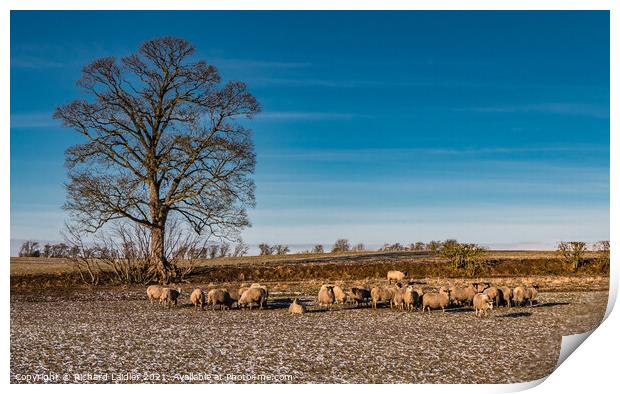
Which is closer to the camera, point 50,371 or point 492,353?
point 50,371

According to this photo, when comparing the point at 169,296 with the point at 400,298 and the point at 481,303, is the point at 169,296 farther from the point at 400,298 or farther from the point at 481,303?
the point at 481,303

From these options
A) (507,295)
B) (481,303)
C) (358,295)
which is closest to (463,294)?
(507,295)

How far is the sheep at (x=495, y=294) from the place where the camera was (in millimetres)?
23916

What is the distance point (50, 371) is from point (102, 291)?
789 inches

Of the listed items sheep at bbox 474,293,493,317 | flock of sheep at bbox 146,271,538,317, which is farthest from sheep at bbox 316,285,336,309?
sheep at bbox 474,293,493,317

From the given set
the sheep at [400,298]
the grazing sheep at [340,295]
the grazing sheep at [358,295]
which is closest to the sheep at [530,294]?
the sheep at [400,298]

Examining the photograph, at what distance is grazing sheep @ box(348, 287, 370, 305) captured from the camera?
82.0 feet

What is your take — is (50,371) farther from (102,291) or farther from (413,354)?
(102,291)

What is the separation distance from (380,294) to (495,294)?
15.0 ft

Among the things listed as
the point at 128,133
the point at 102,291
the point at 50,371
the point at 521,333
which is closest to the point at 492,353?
the point at 521,333

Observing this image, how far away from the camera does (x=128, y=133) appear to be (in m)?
38.1

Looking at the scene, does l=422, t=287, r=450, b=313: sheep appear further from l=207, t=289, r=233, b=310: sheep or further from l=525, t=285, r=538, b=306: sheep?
l=207, t=289, r=233, b=310: sheep

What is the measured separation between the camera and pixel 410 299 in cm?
2352

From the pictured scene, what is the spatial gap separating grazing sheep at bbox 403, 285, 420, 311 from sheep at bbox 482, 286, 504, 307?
2.71m
